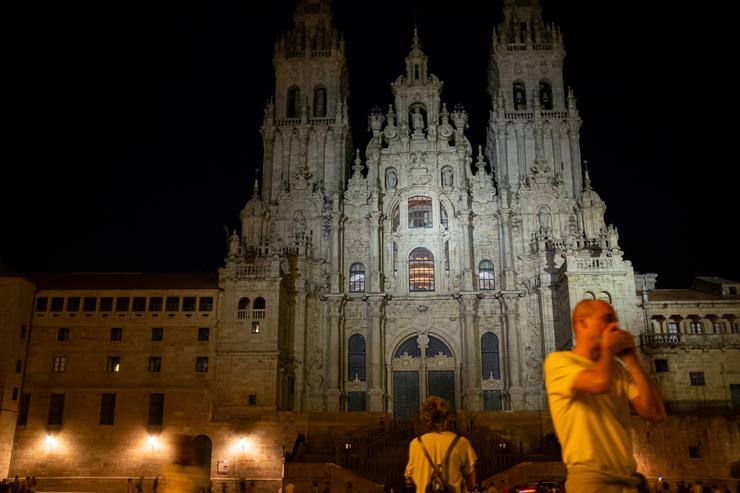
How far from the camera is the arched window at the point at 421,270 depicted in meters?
50.1

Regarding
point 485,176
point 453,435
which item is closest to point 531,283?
point 485,176

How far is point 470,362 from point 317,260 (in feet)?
40.9

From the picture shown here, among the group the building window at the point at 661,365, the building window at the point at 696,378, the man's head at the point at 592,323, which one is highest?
the building window at the point at 661,365

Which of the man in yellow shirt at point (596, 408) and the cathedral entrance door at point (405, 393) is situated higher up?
the cathedral entrance door at point (405, 393)

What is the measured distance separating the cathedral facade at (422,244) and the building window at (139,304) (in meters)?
5.08

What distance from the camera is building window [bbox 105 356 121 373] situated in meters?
43.5

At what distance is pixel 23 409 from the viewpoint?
139ft

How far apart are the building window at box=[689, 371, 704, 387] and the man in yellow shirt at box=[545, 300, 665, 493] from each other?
134ft

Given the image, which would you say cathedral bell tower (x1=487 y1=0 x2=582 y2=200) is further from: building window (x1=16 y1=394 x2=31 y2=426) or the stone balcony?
building window (x1=16 y1=394 x2=31 y2=426)

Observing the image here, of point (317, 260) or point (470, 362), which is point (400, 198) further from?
point (470, 362)

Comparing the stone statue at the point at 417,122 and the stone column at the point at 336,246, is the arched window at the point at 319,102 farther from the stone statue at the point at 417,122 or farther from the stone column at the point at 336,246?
the stone column at the point at 336,246

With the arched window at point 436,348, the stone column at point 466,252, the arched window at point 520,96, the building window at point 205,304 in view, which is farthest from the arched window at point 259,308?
the arched window at point 520,96

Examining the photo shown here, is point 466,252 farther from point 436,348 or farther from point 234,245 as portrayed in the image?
point 234,245

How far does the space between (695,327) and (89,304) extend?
37.3 meters
